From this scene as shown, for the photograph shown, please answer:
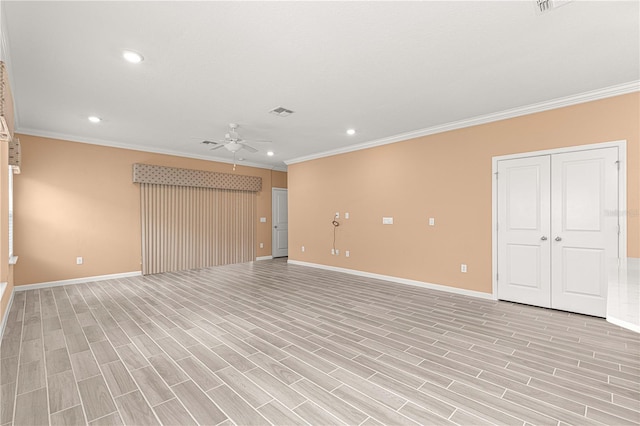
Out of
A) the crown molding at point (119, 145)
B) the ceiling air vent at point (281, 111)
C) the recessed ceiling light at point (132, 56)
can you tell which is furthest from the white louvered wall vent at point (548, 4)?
the crown molding at point (119, 145)

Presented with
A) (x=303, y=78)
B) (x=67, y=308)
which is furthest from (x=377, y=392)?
(x=67, y=308)

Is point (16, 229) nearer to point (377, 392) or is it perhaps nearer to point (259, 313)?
point (259, 313)

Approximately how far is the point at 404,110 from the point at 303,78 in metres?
1.73

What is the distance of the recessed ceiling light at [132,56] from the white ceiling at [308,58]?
0.05 m

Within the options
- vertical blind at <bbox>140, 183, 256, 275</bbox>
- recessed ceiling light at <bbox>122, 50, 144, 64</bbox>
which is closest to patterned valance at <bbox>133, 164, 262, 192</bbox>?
vertical blind at <bbox>140, 183, 256, 275</bbox>

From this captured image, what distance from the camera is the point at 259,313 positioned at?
3.78m

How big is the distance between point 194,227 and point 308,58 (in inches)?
215

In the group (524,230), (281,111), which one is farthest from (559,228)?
(281,111)

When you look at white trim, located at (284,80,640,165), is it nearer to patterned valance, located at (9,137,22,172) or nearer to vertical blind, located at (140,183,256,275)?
vertical blind, located at (140,183,256,275)

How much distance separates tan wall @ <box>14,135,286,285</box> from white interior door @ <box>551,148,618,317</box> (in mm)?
7431

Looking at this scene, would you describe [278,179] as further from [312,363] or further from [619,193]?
[619,193]

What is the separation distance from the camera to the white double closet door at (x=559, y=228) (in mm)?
3547

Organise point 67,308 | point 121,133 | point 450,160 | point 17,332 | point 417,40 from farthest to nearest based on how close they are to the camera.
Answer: point 121,133, point 450,160, point 67,308, point 17,332, point 417,40

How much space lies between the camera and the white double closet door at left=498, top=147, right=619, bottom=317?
140 inches
